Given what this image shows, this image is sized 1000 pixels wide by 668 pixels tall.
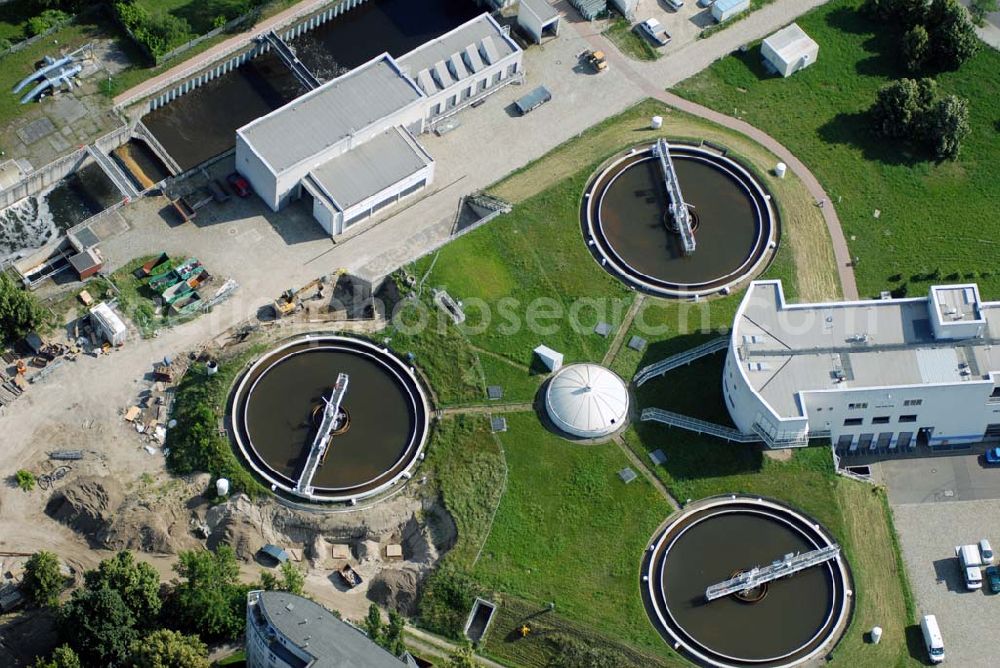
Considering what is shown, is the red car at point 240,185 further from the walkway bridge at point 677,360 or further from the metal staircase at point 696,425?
the metal staircase at point 696,425

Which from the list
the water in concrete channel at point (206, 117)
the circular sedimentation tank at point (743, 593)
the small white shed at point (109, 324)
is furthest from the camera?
the water in concrete channel at point (206, 117)

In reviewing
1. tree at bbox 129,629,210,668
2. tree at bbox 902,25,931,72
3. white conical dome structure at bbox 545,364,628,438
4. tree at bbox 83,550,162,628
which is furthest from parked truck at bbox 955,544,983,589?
tree at bbox 83,550,162,628

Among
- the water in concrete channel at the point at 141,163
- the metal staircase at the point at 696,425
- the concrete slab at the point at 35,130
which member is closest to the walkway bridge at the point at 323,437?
the metal staircase at the point at 696,425

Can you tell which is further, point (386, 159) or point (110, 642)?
point (386, 159)

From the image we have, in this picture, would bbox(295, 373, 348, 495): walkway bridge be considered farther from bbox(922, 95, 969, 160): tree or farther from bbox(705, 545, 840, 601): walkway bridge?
bbox(922, 95, 969, 160): tree

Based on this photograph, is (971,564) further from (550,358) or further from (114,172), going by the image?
(114,172)

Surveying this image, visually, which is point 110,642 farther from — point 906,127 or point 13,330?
point 906,127

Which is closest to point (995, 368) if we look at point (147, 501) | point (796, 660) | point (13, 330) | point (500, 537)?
point (796, 660)
